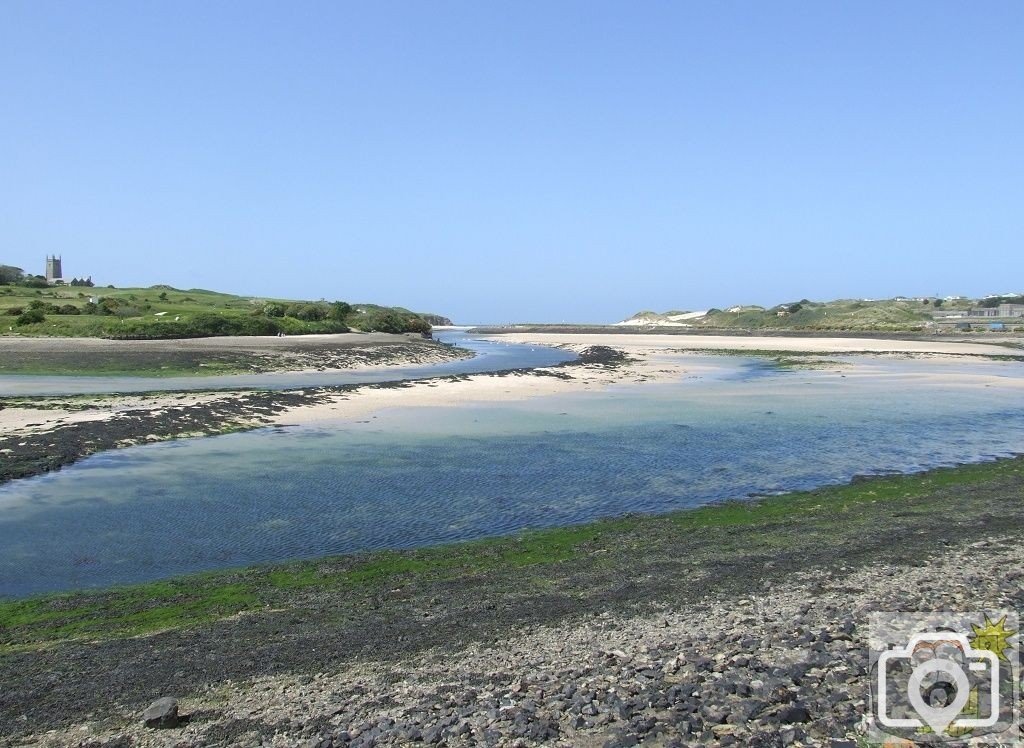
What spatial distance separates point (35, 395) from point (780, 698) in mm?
31676

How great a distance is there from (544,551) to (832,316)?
13618cm

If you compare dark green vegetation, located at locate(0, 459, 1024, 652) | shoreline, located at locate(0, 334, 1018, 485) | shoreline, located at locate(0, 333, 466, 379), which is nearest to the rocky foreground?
dark green vegetation, located at locate(0, 459, 1024, 652)

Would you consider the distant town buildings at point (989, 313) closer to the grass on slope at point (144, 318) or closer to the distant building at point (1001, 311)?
the distant building at point (1001, 311)

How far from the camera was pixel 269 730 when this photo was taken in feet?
21.1

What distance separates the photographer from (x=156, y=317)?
57938mm

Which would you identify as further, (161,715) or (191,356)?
(191,356)

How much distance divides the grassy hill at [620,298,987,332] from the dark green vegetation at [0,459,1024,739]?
109 m

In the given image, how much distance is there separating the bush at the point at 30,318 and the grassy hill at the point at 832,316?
109 metres

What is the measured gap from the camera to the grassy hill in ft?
388

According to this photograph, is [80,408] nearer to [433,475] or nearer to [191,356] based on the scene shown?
[433,475]

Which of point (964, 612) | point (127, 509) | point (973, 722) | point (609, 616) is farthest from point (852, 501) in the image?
point (127, 509)

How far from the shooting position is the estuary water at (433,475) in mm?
12727

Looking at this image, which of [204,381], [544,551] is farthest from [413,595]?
[204,381]

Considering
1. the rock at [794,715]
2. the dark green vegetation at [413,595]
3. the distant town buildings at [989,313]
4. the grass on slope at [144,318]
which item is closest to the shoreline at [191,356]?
the grass on slope at [144,318]
